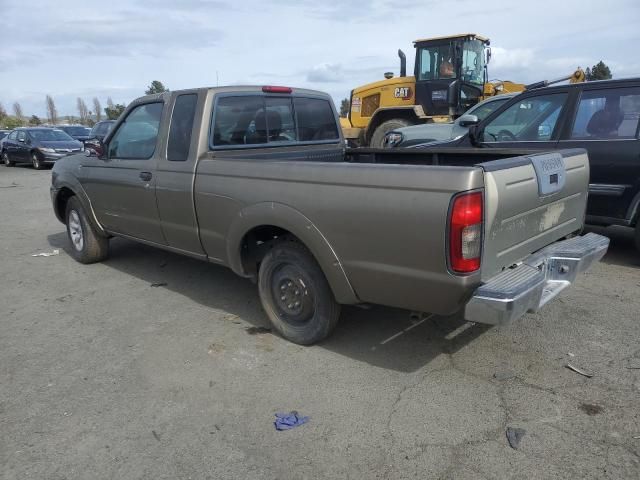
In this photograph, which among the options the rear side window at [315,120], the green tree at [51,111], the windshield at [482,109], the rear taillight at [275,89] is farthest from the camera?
the green tree at [51,111]

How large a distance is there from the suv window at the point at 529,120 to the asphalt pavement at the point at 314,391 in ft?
5.98

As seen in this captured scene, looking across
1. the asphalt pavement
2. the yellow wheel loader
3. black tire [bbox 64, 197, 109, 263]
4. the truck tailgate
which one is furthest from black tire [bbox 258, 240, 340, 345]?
the yellow wheel loader

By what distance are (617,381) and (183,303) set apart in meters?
3.50

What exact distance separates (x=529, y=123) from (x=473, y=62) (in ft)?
23.5

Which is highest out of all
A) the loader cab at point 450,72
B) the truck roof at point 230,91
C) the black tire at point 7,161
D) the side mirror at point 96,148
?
the loader cab at point 450,72

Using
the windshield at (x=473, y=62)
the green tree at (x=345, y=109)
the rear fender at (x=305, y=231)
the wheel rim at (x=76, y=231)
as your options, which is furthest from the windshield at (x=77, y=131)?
the rear fender at (x=305, y=231)

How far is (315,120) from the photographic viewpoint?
5.08m

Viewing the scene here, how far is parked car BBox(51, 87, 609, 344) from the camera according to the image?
9.06ft

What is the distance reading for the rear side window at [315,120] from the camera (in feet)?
16.1

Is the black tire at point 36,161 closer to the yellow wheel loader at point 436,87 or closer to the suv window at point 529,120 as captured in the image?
the yellow wheel loader at point 436,87

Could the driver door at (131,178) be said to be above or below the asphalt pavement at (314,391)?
above

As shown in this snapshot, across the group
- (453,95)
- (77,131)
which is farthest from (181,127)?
(77,131)

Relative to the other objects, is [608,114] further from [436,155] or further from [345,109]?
[345,109]

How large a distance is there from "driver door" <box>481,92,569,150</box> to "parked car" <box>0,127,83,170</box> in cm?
1671
